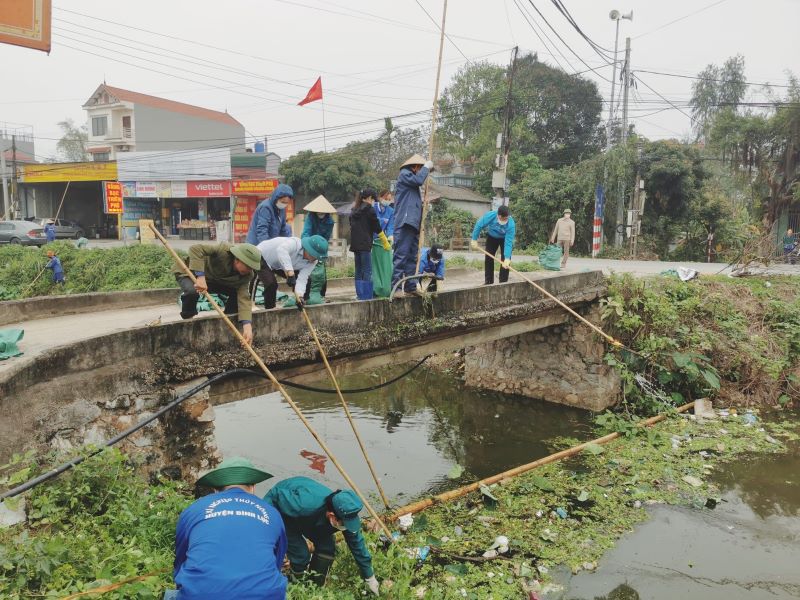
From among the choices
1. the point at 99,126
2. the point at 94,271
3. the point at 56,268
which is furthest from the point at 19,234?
the point at 99,126

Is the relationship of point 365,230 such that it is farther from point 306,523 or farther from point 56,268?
point 56,268

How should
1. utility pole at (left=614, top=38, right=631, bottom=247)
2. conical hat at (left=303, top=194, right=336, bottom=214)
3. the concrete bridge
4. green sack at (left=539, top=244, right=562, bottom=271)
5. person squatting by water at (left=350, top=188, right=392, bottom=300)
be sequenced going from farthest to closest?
utility pole at (left=614, top=38, right=631, bottom=247) → green sack at (left=539, top=244, right=562, bottom=271) → person squatting by water at (left=350, top=188, right=392, bottom=300) → conical hat at (left=303, top=194, right=336, bottom=214) → the concrete bridge

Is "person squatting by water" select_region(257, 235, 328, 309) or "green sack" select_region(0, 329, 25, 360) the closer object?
"green sack" select_region(0, 329, 25, 360)

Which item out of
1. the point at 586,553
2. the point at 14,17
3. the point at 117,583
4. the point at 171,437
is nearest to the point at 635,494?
the point at 586,553

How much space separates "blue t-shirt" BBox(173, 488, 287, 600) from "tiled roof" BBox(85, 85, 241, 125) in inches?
1453

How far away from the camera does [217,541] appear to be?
108 inches

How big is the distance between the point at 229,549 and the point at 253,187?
84.2 ft

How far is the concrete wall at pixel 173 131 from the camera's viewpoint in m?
34.6

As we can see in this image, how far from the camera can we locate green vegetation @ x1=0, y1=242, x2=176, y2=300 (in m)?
16.3

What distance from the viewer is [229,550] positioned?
8.96 ft

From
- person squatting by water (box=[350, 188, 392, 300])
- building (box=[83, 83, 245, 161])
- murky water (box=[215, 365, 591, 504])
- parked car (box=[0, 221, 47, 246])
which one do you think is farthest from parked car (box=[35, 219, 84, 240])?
person squatting by water (box=[350, 188, 392, 300])

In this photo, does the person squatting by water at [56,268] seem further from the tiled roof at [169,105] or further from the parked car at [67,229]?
the tiled roof at [169,105]

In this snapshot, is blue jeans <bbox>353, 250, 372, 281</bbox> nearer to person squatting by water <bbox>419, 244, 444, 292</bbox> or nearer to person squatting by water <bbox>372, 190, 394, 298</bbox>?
person squatting by water <bbox>372, 190, 394, 298</bbox>

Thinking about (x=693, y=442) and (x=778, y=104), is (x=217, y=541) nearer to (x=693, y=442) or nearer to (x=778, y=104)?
(x=693, y=442)
